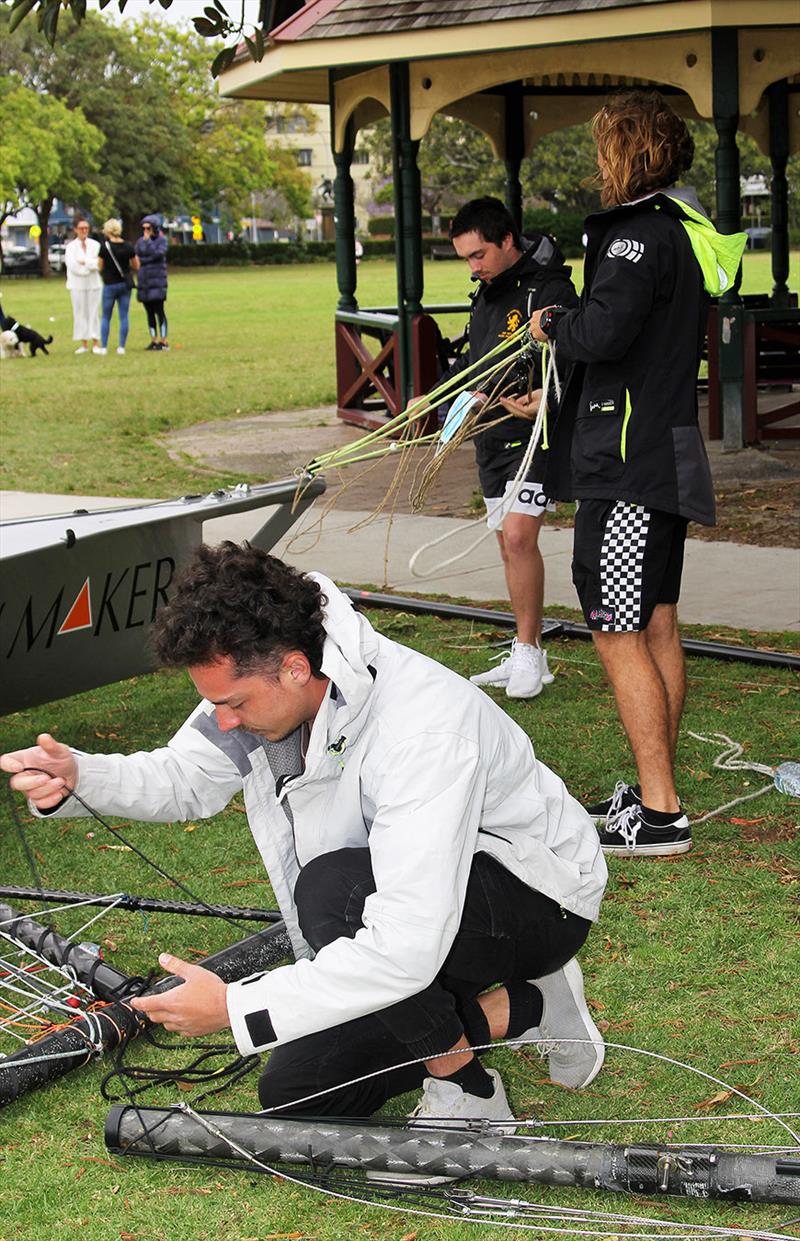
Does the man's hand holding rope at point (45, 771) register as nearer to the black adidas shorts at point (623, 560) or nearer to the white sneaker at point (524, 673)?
the black adidas shorts at point (623, 560)

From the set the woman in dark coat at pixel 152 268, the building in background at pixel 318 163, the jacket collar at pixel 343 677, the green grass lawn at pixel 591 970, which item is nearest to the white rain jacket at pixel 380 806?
the jacket collar at pixel 343 677

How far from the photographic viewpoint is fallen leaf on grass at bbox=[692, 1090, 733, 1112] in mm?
3270

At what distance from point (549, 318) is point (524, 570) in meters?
1.53

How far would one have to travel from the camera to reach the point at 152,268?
861 inches

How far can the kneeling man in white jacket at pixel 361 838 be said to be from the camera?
268 cm

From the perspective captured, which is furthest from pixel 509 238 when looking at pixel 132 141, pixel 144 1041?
pixel 132 141

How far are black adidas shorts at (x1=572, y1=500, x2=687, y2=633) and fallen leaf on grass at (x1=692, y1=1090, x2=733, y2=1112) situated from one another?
5.07 ft

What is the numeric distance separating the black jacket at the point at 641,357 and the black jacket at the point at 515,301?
1.26m

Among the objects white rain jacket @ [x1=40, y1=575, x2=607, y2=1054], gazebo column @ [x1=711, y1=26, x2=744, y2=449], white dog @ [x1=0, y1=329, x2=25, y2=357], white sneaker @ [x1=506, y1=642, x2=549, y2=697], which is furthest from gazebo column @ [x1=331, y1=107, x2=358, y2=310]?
white rain jacket @ [x1=40, y1=575, x2=607, y2=1054]

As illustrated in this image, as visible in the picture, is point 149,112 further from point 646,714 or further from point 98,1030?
point 98,1030

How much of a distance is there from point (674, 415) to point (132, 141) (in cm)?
7102

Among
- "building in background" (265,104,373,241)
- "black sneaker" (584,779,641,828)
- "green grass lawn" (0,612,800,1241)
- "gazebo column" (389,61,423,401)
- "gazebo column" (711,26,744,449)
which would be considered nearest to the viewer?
"green grass lawn" (0,612,800,1241)

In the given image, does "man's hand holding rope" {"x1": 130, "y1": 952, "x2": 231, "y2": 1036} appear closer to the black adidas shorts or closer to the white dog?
the black adidas shorts

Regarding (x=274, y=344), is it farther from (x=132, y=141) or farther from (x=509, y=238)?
(x=132, y=141)
